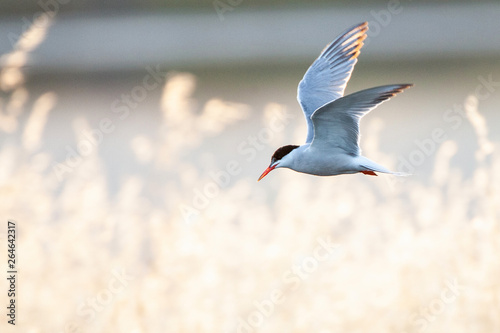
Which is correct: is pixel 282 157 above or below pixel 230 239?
above

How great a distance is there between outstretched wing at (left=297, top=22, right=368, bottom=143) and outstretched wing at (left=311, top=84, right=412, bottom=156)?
17.1 inches

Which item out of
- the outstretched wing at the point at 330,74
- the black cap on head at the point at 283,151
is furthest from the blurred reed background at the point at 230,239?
the black cap on head at the point at 283,151

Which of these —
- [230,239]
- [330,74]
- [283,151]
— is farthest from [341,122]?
[230,239]

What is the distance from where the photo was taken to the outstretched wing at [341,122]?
6.88ft

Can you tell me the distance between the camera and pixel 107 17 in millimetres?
9117

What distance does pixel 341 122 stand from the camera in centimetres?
219

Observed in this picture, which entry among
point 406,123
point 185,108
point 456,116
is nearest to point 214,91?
point 406,123

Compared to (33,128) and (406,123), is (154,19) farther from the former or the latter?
(33,128)

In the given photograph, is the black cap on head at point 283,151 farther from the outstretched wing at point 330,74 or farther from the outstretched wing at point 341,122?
the outstretched wing at point 330,74

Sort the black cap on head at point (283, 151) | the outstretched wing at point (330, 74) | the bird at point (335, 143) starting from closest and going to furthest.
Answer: the bird at point (335, 143) → the black cap on head at point (283, 151) → the outstretched wing at point (330, 74)

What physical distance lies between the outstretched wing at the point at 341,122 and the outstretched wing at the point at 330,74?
434 mm

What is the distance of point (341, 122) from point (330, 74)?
0.54 meters

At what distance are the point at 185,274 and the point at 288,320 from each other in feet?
1.27

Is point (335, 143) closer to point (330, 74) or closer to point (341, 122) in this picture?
point (341, 122)
